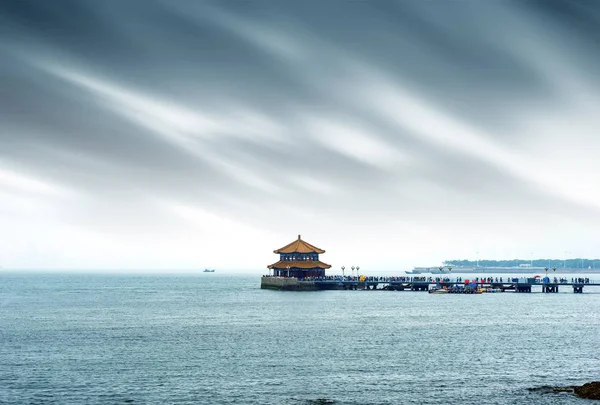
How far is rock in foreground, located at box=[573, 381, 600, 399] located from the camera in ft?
161

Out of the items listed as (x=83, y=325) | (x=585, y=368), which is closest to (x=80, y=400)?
(x=585, y=368)

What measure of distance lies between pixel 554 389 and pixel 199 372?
2752cm

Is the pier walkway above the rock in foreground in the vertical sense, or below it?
above

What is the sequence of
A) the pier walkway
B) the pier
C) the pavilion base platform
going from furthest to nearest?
the pier walkway < the pier < the pavilion base platform

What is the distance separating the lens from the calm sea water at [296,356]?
5138cm

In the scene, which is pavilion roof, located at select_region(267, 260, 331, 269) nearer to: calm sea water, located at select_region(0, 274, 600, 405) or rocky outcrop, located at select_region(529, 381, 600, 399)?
calm sea water, located at select_region(0, 274, 600, 405)

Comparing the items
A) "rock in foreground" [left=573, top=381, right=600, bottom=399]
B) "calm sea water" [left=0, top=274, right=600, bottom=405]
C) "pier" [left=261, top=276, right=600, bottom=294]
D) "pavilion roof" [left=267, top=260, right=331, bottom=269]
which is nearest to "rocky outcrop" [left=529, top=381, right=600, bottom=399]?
"rock in foreground" [left=573, top=381, right=600, bottom=399]

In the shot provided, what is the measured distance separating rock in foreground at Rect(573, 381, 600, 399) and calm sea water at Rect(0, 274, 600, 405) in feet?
4.71

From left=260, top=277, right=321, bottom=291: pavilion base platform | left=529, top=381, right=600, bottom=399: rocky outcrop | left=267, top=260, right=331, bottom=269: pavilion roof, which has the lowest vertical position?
left=529, top=381, right=600, bottom=399: rocky outcrop

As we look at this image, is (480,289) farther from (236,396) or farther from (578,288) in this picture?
(236,396)

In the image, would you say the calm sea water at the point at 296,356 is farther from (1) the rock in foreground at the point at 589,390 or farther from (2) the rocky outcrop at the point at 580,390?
(1) the rock in foreground at the point at 589,390

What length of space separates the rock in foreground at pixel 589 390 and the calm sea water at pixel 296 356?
56.5 inches

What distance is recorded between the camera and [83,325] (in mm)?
93875

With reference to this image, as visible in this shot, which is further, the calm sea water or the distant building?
the distant building
